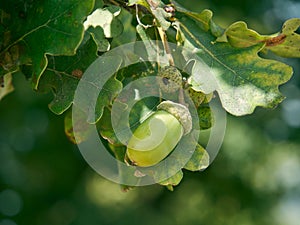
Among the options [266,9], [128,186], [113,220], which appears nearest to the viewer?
[128,186]

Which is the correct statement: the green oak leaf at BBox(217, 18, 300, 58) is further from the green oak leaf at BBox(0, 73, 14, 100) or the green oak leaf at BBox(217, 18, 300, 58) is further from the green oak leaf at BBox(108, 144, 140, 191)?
the green oak leaf at BBox(0, 73, 14, 100)

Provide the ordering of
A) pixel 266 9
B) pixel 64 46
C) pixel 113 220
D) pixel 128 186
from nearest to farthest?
pixel 64 46, pixel 128 186, pixel 113 220, pixel 266 9

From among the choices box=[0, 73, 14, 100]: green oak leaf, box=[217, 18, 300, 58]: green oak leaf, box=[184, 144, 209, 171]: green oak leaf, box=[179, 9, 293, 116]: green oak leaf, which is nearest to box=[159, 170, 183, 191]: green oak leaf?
box=[184, 144, 209, 171]: green oak leaf

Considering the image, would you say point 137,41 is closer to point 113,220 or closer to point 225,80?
point 225,80

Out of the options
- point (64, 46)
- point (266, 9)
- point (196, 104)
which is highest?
point (64, 46)

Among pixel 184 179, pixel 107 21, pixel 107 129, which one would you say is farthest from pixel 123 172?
pixel 184 179

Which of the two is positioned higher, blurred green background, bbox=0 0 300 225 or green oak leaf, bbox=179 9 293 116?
green oak leaf, bbox=179 9 293 116

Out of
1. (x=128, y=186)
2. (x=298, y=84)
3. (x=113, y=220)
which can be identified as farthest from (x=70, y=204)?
(x=128, y=186)
